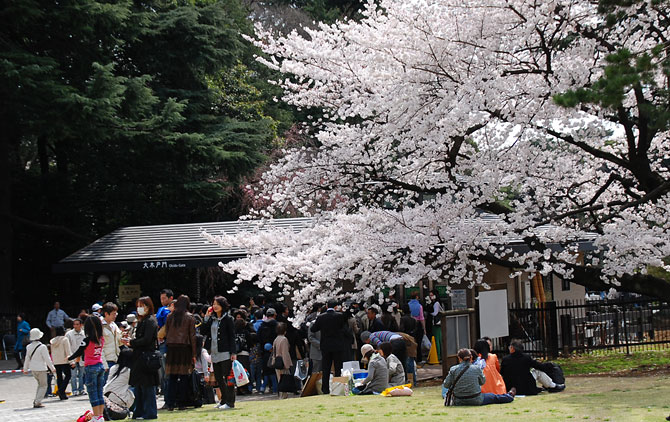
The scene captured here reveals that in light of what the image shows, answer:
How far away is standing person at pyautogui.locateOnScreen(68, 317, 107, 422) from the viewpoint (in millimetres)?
11266

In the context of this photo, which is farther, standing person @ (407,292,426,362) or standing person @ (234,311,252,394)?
standing person @ (407,292,426,362)

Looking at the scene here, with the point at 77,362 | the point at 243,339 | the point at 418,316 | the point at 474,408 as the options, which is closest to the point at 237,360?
the point at 243,339

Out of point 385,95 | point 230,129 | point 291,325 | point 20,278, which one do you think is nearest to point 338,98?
point 385,95

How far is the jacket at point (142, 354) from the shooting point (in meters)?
11.3

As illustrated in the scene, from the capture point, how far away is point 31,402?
16.3 meters

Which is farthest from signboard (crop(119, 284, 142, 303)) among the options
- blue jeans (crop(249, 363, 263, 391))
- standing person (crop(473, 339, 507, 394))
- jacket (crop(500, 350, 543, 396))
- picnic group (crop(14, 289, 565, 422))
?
standing person (crop(473, 339, 507, 394))

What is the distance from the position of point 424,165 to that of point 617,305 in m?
8.23

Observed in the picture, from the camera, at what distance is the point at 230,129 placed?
1304 inches

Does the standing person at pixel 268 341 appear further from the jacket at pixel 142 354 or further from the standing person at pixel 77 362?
the jacket at pixel 142 354

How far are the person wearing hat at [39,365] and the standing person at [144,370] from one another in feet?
15.0

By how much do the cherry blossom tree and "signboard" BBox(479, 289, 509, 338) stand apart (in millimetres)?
1173

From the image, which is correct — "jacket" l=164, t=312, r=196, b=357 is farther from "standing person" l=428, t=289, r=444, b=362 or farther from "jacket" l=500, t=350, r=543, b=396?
"standing person" l=428, t=289, r=444, b=362

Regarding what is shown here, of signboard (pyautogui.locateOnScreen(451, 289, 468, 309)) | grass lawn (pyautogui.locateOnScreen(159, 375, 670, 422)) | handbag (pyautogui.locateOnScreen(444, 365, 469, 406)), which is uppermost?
signboard (pyautogui.locateOnScreen(451, 289, 468, 309))

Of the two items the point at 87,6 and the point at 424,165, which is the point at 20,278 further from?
the point at 424,165
